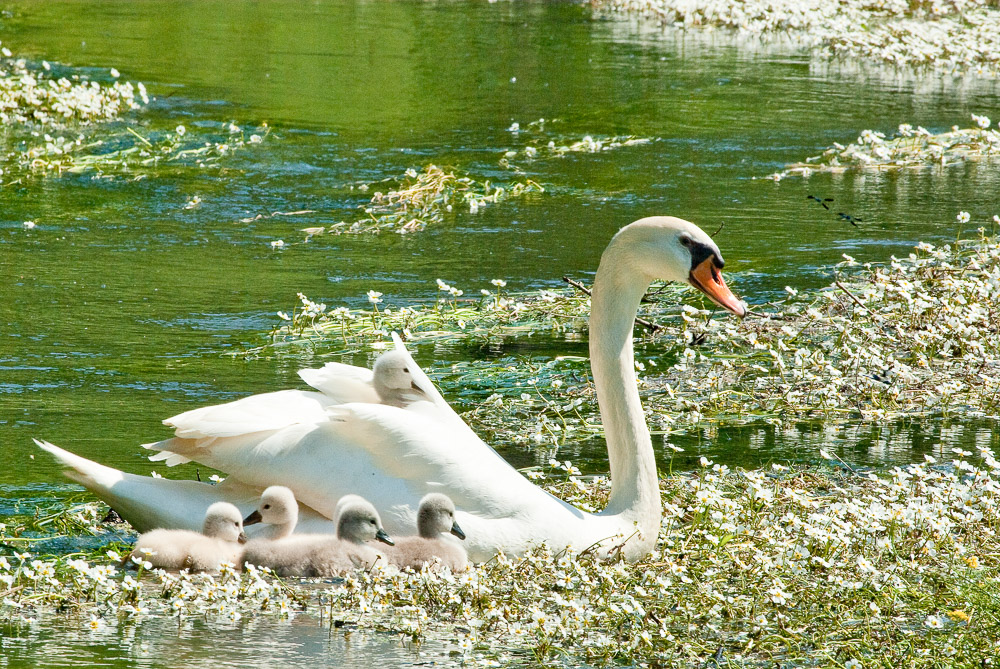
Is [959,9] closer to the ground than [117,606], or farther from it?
farther from it

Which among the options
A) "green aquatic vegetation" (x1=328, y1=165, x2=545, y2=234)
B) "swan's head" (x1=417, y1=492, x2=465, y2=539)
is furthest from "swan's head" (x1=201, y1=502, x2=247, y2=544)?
"green aquatic vegetation" (x1=328, y1=165, x2=545, y2=234)

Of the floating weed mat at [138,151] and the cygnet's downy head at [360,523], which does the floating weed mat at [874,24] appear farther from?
the cygnet's downy head at [360,523]

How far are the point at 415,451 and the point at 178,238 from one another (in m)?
6.82

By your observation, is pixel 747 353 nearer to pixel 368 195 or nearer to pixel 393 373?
pixel 393 373

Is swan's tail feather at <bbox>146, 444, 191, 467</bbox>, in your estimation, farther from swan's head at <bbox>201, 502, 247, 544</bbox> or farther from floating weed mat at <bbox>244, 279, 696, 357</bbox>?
floating weed mat at <bbox>244, 279, 696, 357</bbox>

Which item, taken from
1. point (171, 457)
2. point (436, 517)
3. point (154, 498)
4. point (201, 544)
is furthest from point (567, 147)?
point (201, 544)

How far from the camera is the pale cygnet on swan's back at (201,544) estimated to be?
519 cm

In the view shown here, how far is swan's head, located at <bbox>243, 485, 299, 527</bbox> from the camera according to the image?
528 cm

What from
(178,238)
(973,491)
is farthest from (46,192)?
(973,491)

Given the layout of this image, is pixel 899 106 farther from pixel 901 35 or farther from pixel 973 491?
pixel 973 491

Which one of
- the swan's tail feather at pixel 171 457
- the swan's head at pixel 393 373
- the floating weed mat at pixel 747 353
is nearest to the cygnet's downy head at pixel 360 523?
the swan's head at pixel 393 373

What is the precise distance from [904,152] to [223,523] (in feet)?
39.9

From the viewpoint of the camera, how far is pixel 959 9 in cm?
2848

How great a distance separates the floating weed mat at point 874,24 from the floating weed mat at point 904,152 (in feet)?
22.6
